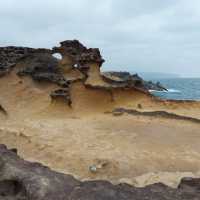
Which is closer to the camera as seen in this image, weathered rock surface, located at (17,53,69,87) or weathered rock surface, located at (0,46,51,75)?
weathered rock surface, located at (17,53,69,87)

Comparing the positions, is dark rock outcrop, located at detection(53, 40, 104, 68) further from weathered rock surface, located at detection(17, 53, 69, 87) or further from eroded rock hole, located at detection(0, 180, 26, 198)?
eroded rock hole, located at detection(0, 180, 26, 198)

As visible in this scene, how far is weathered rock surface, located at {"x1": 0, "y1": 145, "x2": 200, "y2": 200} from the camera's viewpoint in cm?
461

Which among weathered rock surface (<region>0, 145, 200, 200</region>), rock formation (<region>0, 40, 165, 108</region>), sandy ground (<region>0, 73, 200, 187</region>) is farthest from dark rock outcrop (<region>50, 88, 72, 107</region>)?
weathered rock surface (<region>0, 145, 200, 200</region>)

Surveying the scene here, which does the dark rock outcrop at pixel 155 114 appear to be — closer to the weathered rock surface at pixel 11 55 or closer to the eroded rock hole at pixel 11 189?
the weathered rock surface at pixel 11 55

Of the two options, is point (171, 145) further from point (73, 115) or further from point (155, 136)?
point (73, 115)

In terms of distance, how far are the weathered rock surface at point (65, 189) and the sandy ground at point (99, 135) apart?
3.14 metres

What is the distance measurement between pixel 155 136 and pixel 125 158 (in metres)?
2.35

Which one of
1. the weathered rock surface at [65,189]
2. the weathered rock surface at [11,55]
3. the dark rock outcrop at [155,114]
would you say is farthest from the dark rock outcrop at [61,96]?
the weathered rock surface at [65,189]

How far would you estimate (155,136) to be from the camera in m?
11.4

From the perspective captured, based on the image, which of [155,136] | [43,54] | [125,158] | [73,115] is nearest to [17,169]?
[125,158]

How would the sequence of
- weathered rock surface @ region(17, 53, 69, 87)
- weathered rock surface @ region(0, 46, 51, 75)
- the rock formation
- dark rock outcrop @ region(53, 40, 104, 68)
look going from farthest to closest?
weathered rock surface @ region(0, 46, 51, 75) < weathered rock surface @ region(17, 53, 69, 87) < dark rock outcrop @ region(53, 40, 104, 68) < the rock formation

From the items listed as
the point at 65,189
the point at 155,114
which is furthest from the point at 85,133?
the point at 65,189

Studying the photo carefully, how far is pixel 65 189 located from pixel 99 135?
676 cm

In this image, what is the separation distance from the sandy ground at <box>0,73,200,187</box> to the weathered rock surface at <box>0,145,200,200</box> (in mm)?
3139
